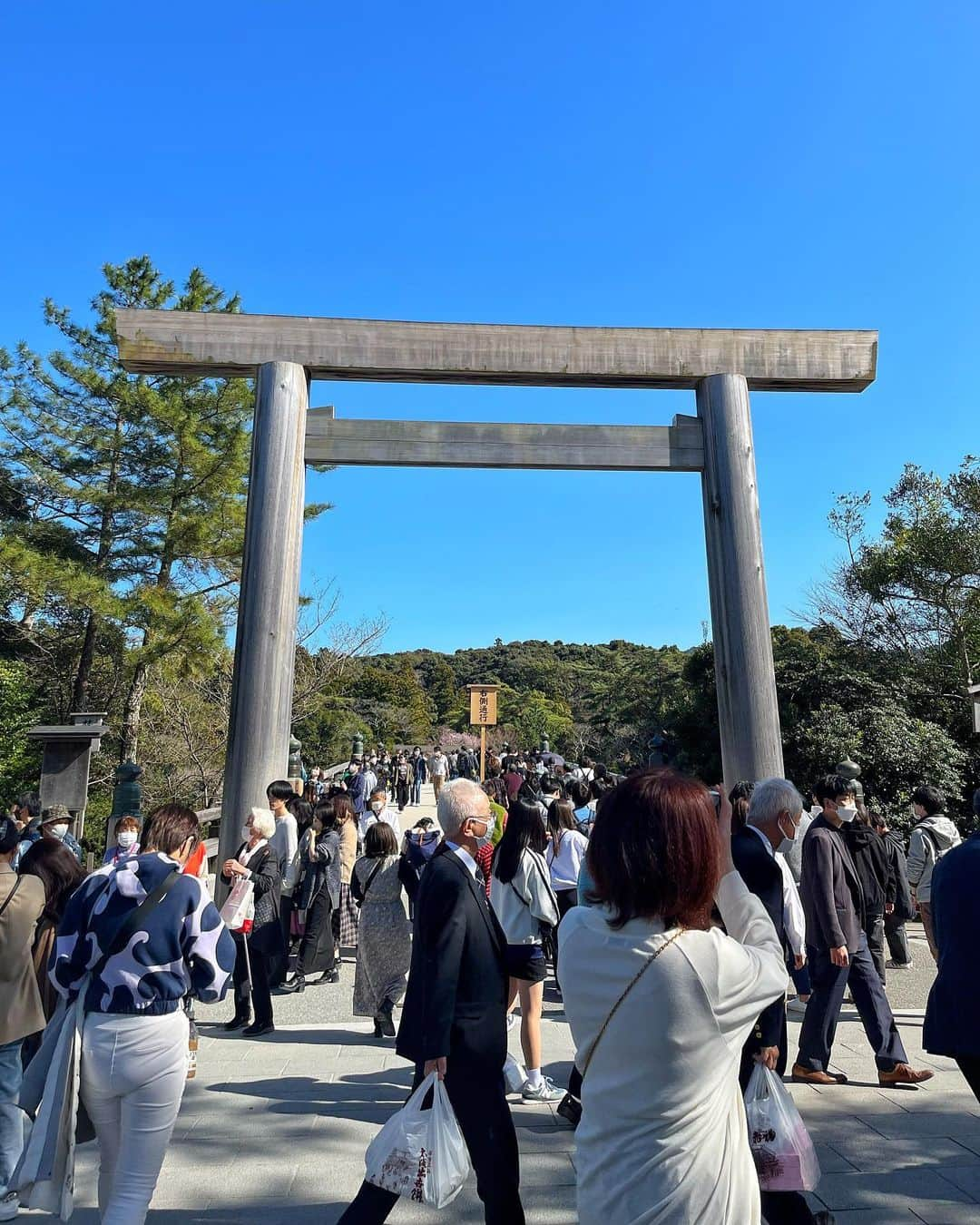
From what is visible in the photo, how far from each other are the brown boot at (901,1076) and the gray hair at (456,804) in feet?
10.0

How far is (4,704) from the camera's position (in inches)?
666

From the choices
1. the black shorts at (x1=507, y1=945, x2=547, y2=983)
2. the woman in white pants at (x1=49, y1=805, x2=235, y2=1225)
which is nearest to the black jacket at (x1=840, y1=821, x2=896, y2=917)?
the black shorts at (x1=507, y1=945, x2=547, y2=983)

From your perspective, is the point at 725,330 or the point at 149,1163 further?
the point at 725,330

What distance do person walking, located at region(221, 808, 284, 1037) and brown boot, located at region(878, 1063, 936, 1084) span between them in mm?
3770

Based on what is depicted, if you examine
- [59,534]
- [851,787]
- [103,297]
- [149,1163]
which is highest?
[103,297]

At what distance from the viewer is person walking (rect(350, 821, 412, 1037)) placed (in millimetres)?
5496

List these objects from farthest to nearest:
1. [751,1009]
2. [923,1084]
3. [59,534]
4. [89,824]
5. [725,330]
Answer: [89,824], [59,534], [725,330], [923,1084], [751,1009]

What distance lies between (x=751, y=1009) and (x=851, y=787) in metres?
3.60

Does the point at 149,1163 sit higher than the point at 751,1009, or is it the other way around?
the point at 751,1009

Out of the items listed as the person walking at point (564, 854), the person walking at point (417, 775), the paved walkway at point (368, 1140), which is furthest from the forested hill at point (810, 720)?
the person walking at point (417, 775)

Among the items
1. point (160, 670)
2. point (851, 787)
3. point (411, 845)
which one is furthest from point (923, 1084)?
point (160, 670)

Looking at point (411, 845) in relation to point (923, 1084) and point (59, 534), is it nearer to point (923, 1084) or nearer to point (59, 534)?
point (923, 1084)

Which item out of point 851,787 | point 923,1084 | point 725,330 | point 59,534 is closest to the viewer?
point 923,1084

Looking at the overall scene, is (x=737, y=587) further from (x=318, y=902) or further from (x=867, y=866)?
(x=318, y=902)
